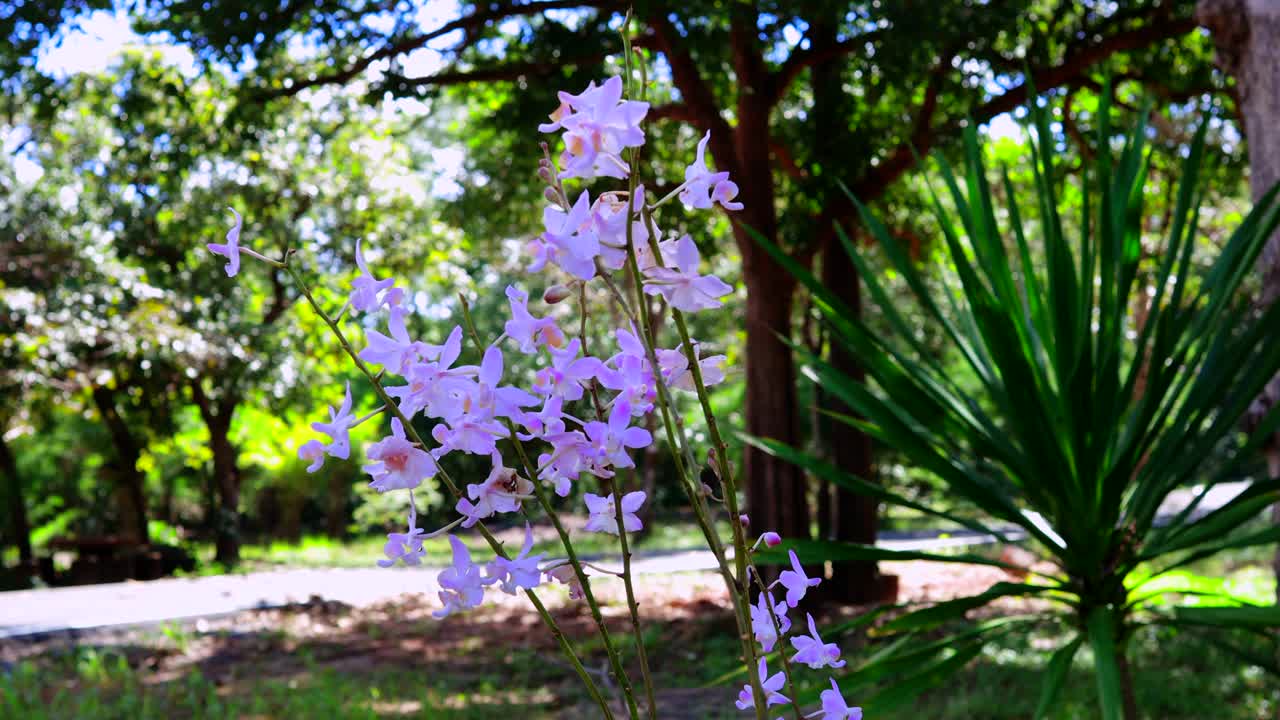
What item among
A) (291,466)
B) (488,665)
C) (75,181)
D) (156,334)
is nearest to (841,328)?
(488,665)

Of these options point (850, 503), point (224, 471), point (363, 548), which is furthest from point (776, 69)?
point (363, 548)

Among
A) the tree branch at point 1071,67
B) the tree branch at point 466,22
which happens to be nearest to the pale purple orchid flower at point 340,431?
the tree branch at point 466,22

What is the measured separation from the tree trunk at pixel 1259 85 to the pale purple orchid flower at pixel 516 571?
2.95 metres

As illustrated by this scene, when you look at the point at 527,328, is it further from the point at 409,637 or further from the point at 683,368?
the point at 409,637

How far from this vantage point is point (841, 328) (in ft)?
8.84

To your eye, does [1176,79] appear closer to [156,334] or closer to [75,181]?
[156,334]

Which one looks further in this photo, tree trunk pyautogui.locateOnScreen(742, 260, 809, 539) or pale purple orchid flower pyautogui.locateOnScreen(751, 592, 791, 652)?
tree trunk pyautogui.locateOnScreen(742, 260, 809, 539)

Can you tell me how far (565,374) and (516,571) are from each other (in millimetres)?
140

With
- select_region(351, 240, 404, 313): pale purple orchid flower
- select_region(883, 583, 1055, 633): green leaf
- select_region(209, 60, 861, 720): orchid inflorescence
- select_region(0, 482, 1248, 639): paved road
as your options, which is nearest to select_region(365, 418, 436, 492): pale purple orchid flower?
select_region(209, 60, 861, 720): orchid inflorescence

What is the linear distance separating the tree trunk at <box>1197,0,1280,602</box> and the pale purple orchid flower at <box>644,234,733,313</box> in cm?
295

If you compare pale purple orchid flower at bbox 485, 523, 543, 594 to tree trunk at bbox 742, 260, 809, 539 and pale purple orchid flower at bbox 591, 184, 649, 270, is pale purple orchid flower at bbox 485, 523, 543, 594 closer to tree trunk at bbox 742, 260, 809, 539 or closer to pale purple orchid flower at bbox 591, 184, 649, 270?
pale purple orchid flower at bbox 591, 184, 649, 270

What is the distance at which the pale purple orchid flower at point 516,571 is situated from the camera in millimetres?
806

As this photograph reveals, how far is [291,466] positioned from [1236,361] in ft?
65.2

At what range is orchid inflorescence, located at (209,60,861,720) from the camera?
737 millimetres
